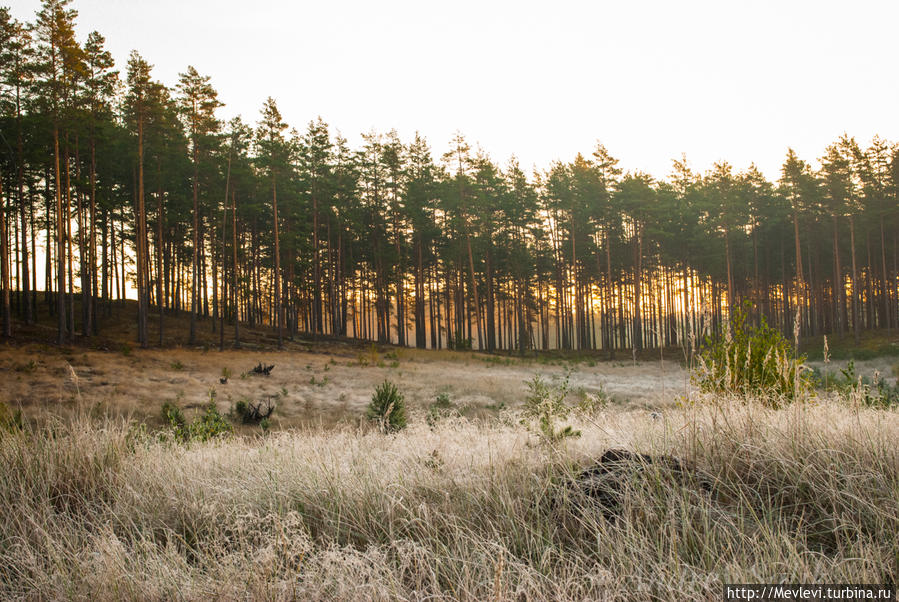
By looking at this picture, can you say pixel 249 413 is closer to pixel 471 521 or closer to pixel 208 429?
pixel 208 429

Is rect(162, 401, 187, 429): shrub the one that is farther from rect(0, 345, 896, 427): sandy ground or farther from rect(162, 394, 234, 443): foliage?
rect(0, 345, 896, 427): sandy ground

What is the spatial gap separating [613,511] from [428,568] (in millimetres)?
1176

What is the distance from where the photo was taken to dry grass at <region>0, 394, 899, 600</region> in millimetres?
2074

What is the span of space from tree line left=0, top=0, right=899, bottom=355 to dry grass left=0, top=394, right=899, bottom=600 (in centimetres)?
2446

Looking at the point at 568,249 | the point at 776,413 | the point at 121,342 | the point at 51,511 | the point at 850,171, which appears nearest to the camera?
the point at 51,511

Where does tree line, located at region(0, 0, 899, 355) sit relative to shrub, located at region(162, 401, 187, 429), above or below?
above

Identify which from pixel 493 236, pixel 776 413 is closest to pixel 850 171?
pixel 493 236

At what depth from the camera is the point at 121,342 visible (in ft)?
76.8

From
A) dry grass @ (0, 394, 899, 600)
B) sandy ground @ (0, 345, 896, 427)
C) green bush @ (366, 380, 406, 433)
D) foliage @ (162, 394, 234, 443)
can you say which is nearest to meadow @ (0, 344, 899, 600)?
dry grass @ (0, 394, 899, 600)

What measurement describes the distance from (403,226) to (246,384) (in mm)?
25169

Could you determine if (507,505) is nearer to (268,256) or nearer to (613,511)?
(613,511)

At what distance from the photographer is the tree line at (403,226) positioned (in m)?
26.0

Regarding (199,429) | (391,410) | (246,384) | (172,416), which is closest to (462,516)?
(391,410)

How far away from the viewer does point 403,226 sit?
39.1m
